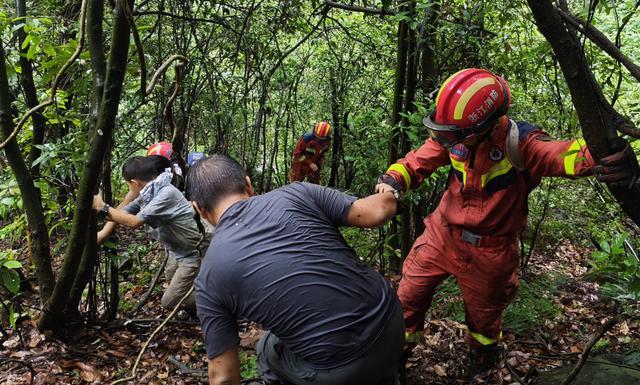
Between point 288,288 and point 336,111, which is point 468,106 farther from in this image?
point 336,111

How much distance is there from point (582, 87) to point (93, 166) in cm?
284

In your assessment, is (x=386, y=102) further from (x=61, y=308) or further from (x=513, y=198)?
(x=61, y=308)

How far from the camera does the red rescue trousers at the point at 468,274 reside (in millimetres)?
3113

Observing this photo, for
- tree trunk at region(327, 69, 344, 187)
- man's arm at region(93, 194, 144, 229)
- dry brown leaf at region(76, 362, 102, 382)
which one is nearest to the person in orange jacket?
man's arm at region(93, 194, 144, 229)

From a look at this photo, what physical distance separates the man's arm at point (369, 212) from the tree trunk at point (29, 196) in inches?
98.5

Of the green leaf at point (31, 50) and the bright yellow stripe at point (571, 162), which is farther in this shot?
the green leaf at point (31, 50)

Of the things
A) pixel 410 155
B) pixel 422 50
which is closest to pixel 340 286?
pixel 410 155

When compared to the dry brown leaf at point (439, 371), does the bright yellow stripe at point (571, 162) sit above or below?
above

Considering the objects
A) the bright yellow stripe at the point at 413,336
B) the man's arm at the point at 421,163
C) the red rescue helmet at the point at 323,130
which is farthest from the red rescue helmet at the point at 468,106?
the red rescue helmet at the point at 323,130

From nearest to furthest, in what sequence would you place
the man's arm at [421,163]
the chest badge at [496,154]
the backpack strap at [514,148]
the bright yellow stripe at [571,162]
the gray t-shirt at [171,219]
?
1. the bright yellow stripe at [571,162]
2. the backpack strap at [514,148]
3. the chest badge at [496,154]
4. the man's arm at [421,163]
5. the gray t-shirt at [171,219]

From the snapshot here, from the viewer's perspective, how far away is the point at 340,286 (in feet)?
6.48

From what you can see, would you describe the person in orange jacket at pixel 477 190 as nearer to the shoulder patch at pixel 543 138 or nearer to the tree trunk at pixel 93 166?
the shoulder patch at pixel 543 138

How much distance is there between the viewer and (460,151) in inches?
120

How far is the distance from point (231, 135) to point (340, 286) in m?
7.20
